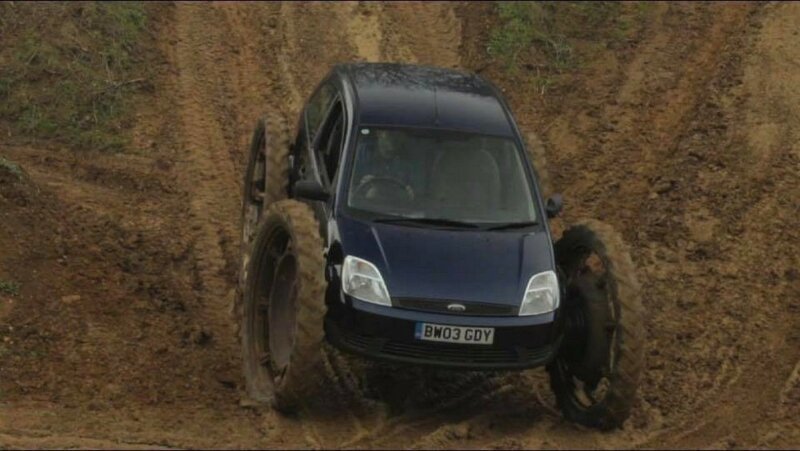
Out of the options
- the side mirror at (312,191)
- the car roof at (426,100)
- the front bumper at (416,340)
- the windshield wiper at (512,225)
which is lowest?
the front bumper at (416,340)

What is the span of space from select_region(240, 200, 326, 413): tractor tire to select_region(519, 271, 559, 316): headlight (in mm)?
1343

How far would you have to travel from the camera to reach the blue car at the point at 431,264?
749 centimetres

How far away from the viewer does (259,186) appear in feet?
35.8

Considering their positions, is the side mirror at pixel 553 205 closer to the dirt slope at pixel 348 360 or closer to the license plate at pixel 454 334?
the dirt slope at pixel 348 360

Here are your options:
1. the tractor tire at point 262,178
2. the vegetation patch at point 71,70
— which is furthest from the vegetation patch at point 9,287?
the vegetation patch at point 71,70

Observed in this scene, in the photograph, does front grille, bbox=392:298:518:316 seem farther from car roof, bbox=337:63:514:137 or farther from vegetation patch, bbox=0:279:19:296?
vegetation patch, bbox=0:279:19:296

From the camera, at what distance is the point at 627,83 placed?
14391 mm

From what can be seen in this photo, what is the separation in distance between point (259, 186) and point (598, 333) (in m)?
4.06

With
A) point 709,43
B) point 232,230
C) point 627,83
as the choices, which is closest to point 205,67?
point 232,230

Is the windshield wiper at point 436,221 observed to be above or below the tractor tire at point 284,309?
above

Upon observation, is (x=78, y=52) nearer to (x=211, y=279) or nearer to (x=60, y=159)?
(x=60, y=159)

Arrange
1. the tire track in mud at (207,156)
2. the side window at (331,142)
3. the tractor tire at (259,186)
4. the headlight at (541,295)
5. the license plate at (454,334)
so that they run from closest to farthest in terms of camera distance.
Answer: the license plate at (454,334) → the headlight at (541,295) → the side window at (331,142) → the tractor tire at (259,186) → the tire track in mud at (207,156)

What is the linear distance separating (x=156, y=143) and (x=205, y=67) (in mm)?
2362

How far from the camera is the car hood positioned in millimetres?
7562
